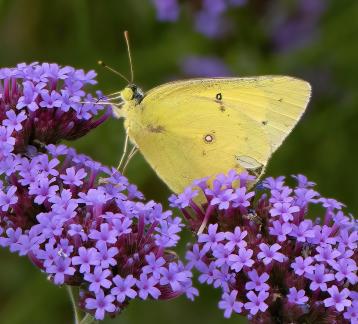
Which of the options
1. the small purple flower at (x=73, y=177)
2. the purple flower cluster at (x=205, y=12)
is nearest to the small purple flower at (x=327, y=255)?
the small purple flower at (x=73, y=177)

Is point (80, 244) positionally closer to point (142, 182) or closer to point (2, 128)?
point (2, 128)

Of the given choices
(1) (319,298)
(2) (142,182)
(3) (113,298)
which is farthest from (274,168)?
(3) (113,298)

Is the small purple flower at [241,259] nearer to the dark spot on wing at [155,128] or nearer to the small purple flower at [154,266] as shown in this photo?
the small purple flower at [154,266]

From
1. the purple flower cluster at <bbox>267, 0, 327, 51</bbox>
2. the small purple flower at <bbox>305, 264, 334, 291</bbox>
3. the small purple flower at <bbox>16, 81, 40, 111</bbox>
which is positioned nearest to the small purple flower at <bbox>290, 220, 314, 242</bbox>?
the small purple flower at <bbox>305, 264, 334, 291</bbox>

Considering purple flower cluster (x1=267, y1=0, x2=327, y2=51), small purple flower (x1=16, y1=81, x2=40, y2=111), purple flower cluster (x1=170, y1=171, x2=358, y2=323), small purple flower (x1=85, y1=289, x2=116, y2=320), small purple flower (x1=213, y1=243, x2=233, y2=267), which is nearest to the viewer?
small purple flower (x1=85, y1=289, x2=116, y2=320)

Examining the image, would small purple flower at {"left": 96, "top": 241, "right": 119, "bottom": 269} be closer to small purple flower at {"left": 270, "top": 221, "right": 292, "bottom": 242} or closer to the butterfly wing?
small purple flower at {"left": 270, "top": 221, "right": 292, "bottom": 242}

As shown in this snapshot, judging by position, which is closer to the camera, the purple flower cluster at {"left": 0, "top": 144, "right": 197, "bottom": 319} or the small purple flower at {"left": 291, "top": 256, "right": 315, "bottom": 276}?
the purple flower cluster at {"left": 0, "top": 144, "right": 197, "bottom": 319}
